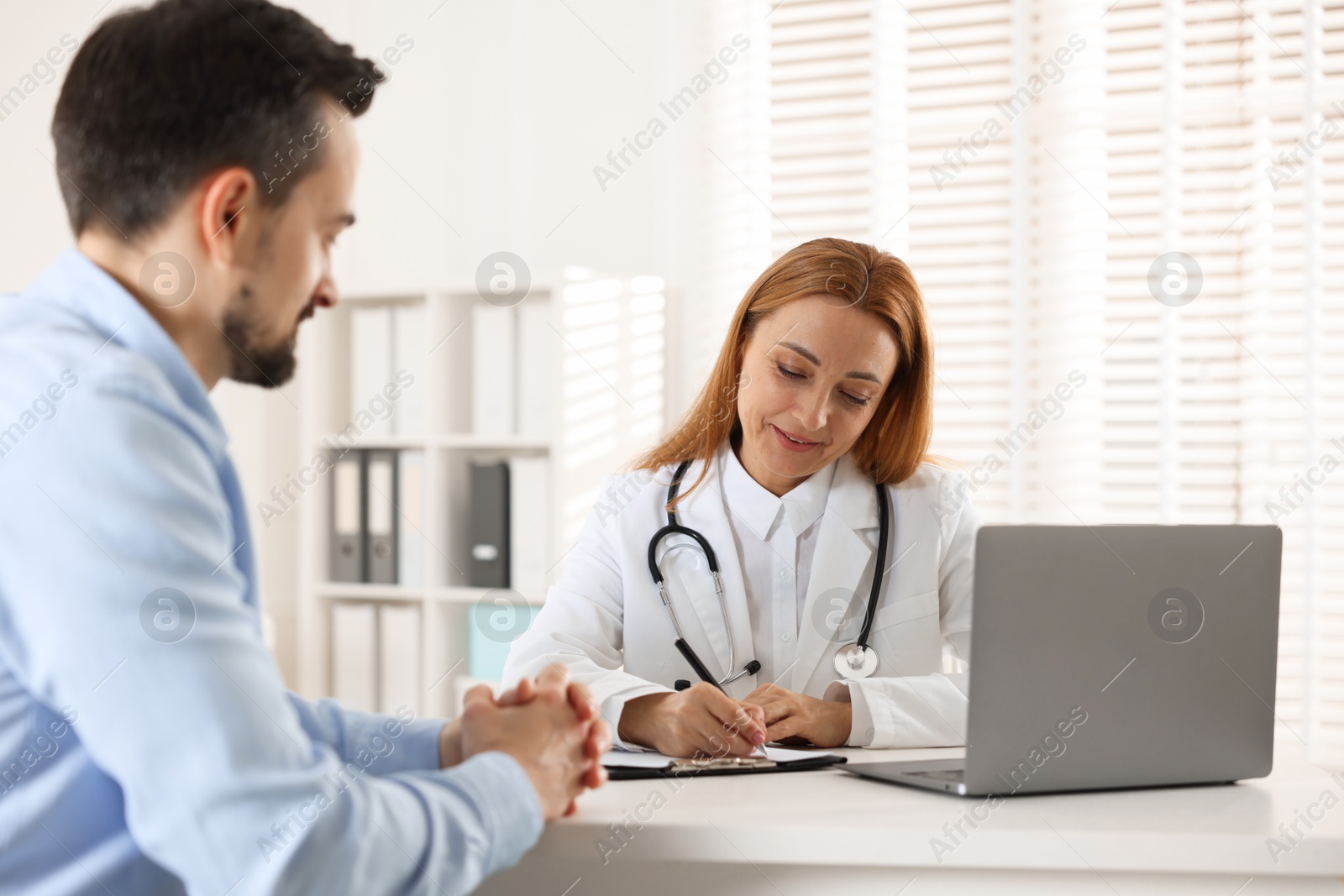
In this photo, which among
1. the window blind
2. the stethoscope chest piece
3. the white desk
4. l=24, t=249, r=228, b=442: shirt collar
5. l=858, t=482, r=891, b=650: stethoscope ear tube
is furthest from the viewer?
the window blind

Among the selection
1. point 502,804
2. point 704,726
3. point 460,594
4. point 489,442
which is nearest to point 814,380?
point 704,726

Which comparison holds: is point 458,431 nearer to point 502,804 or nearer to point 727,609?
point 727,609

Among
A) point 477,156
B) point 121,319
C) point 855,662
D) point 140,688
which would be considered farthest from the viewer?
point 477,156

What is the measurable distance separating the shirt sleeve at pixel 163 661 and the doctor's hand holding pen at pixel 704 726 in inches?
22.1

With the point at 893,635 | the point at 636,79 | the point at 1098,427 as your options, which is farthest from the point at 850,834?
the point at 636,79

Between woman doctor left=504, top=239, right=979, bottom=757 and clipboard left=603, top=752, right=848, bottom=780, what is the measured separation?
1.24ft

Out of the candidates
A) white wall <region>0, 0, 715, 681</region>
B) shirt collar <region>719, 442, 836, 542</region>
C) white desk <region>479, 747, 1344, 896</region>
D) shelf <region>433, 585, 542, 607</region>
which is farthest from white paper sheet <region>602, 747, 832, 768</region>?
A: white wall <region>0, 0, 715, 681</region>

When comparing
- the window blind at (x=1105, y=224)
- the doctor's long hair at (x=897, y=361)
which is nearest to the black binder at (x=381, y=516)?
the window blind at (x=1105, y=224)

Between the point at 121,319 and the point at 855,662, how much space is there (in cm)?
114

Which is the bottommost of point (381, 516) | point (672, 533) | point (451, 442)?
point (381, 516)

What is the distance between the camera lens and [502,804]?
2.85 feet

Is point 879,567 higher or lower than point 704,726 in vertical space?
higher

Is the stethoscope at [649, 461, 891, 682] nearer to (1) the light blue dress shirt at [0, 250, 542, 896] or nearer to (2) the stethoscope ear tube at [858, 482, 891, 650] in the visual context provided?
(2) the stethoscope ear tube at [858, 482, 891, 650]

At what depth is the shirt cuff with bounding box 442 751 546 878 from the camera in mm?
850
